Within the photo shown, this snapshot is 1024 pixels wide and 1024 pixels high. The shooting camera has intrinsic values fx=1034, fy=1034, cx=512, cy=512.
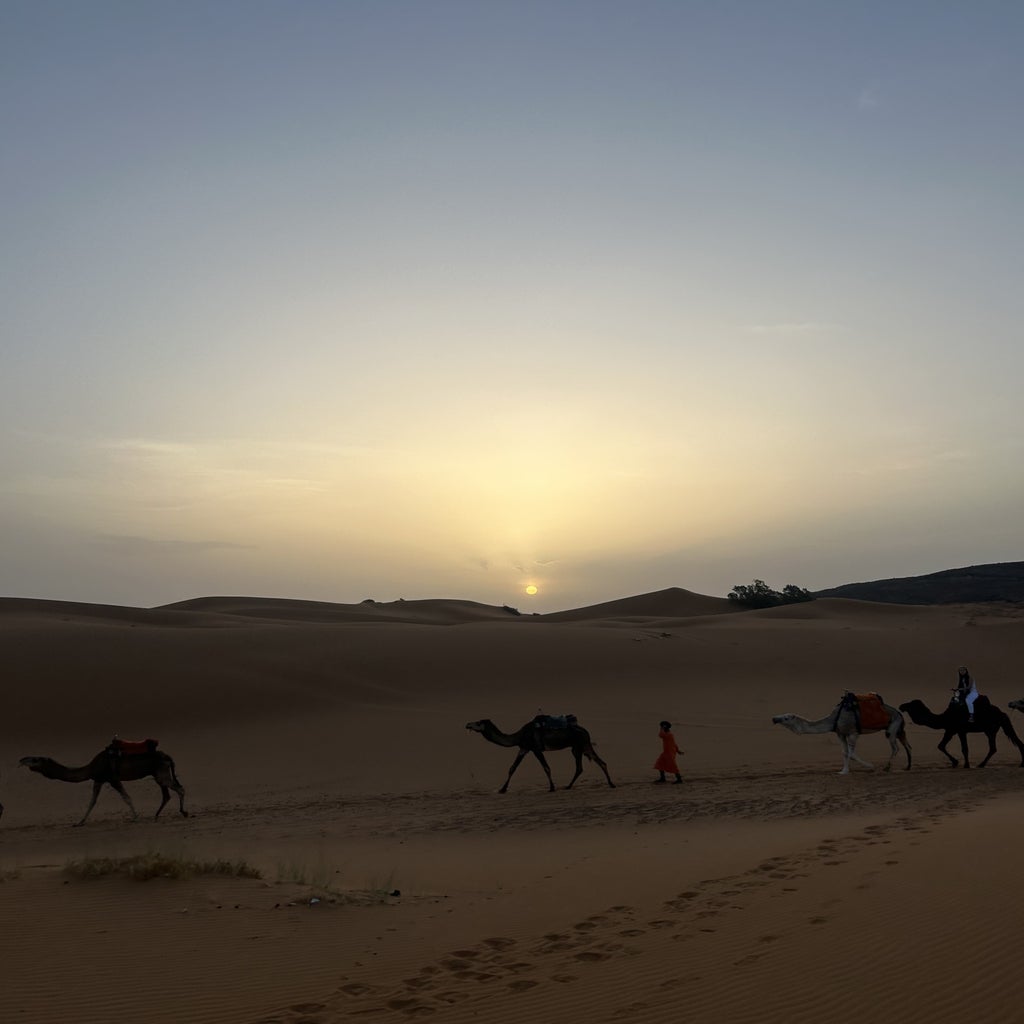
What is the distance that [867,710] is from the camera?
19.9m

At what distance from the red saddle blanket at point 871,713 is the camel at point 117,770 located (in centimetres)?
1244

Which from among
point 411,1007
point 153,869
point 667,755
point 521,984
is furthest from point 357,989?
point 667,755

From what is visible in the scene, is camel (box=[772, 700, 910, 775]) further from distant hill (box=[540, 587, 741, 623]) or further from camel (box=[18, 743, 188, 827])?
distant hill (box=[540, 587, 741, 623])

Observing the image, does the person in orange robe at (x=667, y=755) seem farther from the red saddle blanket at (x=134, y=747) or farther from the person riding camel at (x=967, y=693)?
the red saddle blanket at (x=134, y=747)

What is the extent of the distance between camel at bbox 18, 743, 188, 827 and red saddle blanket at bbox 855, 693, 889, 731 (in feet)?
40.8

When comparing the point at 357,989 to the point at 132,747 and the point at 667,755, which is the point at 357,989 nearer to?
the point at 132,747

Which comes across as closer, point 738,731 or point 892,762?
point 892,762

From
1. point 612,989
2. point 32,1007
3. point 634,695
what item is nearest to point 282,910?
point 32,1007

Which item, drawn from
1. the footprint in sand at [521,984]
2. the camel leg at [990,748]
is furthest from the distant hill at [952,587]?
the footprint in sand at [521,984]

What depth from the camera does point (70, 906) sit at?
→ 9.27 m

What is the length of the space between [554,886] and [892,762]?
1319 centimetres

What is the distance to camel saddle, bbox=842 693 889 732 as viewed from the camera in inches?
774

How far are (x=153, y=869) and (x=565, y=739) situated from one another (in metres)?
10.0

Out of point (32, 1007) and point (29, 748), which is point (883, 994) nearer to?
point (32, 1007)
